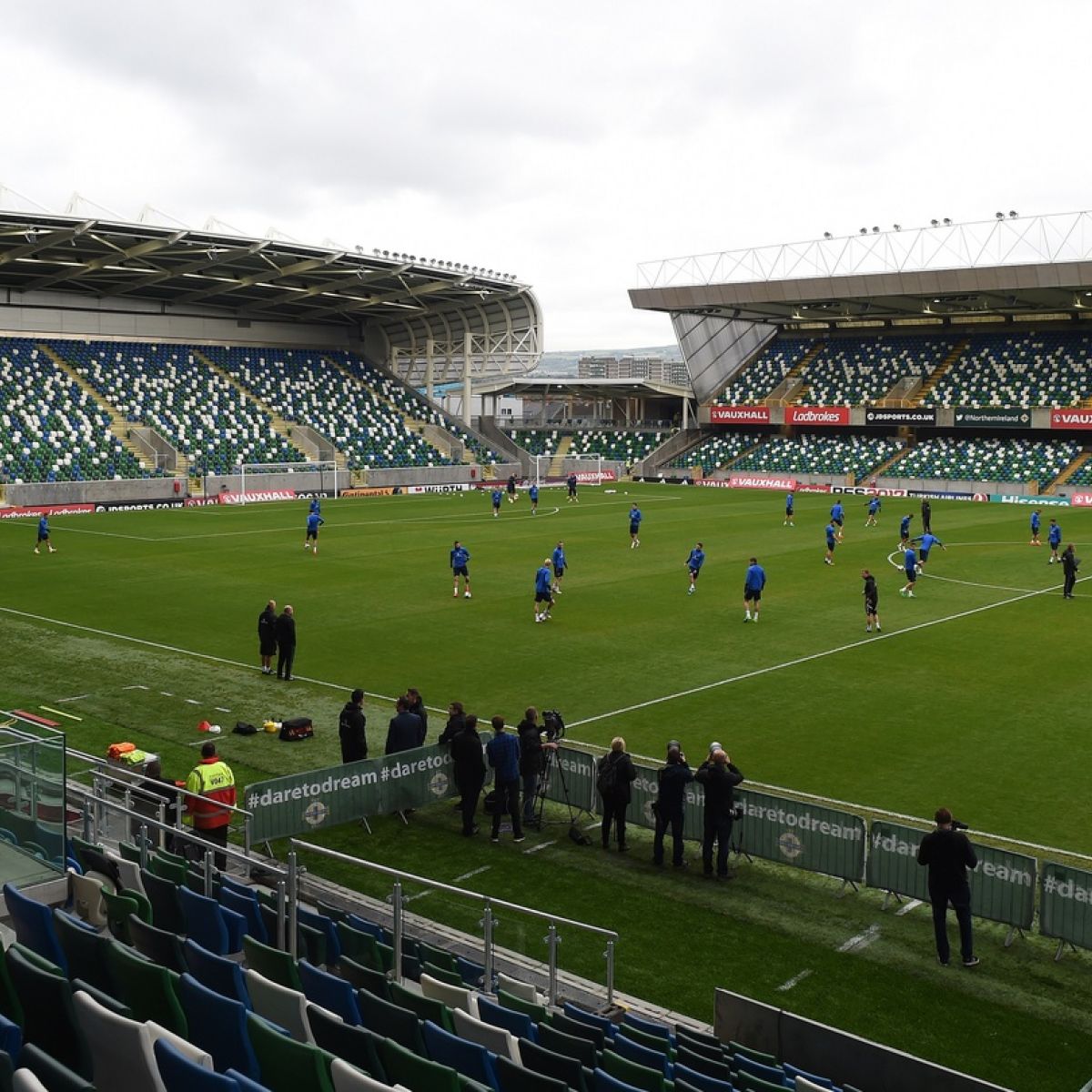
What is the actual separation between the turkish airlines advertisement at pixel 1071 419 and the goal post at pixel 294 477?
1631 inches

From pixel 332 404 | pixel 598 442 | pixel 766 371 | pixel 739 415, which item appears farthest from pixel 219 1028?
pixel 766 371

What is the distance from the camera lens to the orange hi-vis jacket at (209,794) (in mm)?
12172

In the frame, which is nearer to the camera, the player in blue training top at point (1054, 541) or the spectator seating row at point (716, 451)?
the player in blue training top at point (1054, 541)

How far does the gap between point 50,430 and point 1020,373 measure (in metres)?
56.8

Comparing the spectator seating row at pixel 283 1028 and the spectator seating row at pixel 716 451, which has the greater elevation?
the spectator seating row at pixel 716 451

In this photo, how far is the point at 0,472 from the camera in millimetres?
54188

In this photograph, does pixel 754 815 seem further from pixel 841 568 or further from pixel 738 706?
pixel 841 568

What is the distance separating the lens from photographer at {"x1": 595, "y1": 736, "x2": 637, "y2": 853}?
44.2ft

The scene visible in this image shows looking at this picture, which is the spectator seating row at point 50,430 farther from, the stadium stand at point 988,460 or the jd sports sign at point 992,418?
the jd sports sign at point 992,418

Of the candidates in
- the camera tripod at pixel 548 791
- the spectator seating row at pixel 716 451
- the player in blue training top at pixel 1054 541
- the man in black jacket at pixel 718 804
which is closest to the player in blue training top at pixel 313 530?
the player in blue training top at pixel 1054 541

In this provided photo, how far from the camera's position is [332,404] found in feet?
245

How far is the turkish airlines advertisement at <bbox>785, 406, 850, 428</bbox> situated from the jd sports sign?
725 centimetres

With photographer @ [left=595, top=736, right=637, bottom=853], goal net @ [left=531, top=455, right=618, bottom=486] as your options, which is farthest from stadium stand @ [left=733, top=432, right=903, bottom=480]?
photographer @ [left=595, top=736, right=637, bottom=853]

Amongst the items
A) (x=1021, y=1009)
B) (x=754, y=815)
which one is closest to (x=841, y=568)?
(x=754, y=815)
